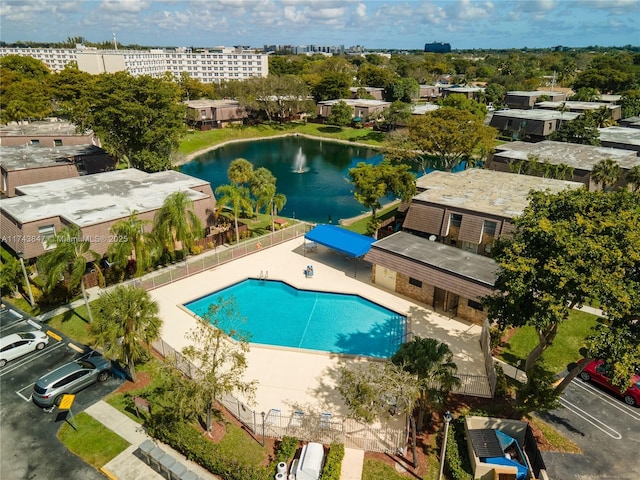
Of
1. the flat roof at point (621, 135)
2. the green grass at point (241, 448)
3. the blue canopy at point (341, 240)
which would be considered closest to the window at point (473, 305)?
the blue canopy at point (341, 240)

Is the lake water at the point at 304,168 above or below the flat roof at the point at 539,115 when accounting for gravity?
below

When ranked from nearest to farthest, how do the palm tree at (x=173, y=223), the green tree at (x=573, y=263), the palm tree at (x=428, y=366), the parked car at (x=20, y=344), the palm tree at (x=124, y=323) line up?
the green tree at (x=573, y=263) → the palm tree at (x=428, y=366) → the palm tree at (x=124, y=323) → the parked car at (x=20, y=344) → the palm tree at (x=173, y=223)

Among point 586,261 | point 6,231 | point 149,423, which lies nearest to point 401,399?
point 586,261

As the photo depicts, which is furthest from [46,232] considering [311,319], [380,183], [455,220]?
[455,220]

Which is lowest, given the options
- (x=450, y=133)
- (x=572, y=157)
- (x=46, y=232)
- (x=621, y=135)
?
(x=46, y=232)

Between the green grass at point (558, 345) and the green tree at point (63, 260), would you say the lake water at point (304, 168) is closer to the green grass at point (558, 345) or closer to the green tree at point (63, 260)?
the green grass at point (558, 345)

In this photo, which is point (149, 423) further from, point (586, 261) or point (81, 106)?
point (81, 106)

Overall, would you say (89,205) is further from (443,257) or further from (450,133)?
(450,133)
